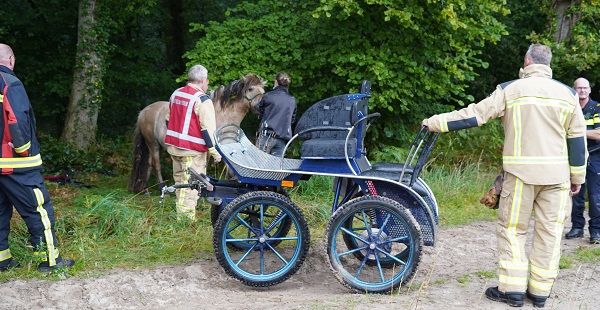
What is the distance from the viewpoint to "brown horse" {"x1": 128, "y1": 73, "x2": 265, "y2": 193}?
8719 millimetres

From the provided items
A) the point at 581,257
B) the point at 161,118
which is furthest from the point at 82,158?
the point at 581,257

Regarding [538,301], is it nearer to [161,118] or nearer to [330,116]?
[330,116]

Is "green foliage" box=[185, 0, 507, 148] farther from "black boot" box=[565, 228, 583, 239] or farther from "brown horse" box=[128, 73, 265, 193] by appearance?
"black boot" box=[565, 228, 583, 239]

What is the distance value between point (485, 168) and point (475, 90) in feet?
17.1

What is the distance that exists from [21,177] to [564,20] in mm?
10102

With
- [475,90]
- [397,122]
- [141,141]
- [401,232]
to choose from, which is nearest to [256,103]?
[141,141]

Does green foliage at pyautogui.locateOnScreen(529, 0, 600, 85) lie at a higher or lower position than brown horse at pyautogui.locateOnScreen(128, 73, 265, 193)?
higher

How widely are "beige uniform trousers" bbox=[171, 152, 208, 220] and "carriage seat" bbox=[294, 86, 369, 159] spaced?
74.9 inches

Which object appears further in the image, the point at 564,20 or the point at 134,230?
the point at 564,20

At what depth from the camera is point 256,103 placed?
860 cm

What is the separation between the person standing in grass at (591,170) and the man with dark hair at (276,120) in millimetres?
3352

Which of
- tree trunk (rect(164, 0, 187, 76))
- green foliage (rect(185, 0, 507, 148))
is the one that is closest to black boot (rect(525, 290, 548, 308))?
green foliage (rect(185, 0, 507, 148))

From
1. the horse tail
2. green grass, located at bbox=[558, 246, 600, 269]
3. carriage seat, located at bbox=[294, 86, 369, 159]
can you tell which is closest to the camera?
carriage seat, located at bbox=[294, 86, 369, 159]

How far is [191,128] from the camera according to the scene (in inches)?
284
